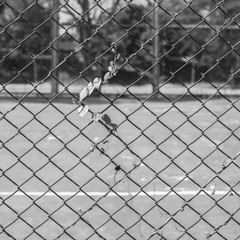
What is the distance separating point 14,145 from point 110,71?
264 inches

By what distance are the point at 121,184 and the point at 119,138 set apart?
3.83 m

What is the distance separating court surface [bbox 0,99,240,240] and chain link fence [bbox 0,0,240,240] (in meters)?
0.02

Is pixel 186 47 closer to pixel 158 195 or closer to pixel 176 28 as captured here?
pixel 176 28

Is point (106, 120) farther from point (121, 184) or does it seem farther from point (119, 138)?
point (121, 184)

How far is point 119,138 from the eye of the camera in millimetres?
2652

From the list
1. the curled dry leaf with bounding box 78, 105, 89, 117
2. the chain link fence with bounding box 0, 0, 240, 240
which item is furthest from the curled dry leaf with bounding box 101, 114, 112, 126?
the curled dry leaf with bounding box 78, 105, 89, 117

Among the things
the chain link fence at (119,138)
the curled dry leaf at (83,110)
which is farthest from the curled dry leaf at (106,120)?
the curled dry leaf at (83,110)

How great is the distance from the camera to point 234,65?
15.9 m

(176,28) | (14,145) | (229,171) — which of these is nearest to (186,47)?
(176,28)

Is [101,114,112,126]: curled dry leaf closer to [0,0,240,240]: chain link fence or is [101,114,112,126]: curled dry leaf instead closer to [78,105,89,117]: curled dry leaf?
[0,0,240,240]: chain link fence

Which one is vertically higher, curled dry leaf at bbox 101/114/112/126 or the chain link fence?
the chain link fence

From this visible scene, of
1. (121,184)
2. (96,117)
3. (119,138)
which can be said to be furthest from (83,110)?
(121,184)

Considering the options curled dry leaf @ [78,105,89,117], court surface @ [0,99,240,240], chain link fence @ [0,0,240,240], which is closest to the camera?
curled dry leaf @ [78,105,89,117]

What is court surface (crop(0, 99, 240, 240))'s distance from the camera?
2865 mm
